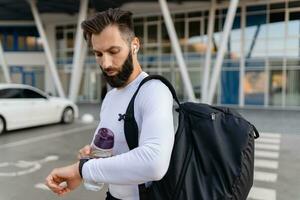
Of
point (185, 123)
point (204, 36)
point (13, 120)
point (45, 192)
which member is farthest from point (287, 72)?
point (185, 123)

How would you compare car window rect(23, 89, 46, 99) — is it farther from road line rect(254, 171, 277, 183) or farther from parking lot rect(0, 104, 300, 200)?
road line rect(254, 171, 277, 183)

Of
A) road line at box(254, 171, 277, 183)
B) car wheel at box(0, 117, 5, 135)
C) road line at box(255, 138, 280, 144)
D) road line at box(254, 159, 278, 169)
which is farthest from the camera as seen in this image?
car wheel at box(0, 117, 5, 135)

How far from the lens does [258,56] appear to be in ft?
66.1

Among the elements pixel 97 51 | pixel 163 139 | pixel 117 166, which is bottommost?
pixel 117 166

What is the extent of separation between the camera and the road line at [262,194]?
530 centimetres

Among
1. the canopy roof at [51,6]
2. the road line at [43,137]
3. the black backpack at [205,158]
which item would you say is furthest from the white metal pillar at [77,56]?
the black backpack at [205,158]

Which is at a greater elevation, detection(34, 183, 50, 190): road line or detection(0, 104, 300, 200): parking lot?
detection(34, 183, 50, 190): road line

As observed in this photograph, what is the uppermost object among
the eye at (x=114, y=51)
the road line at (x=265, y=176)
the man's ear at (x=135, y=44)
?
the man's ear at (x=135, y=44)

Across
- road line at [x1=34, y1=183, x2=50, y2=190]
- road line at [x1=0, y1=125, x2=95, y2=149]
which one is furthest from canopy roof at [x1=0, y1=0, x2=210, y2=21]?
road line at [x1=34, y1=183, x2=50, y2=190]

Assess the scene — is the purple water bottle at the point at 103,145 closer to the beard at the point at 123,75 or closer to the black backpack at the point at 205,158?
the black backpack at the point at 205,158

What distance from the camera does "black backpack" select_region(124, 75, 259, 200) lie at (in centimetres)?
141

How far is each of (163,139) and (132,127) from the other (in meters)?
0.21

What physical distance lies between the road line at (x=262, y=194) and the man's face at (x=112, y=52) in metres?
4.48

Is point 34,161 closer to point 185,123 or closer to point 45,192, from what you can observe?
point 45,192
